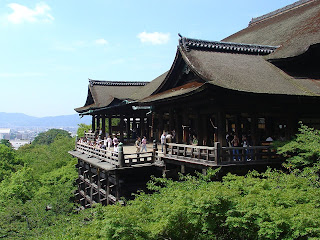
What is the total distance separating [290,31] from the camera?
71.9 feet

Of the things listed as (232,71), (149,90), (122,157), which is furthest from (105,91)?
(232,71)

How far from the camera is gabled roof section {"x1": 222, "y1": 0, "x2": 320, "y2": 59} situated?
17.5m

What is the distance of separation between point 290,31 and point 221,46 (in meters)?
7.11

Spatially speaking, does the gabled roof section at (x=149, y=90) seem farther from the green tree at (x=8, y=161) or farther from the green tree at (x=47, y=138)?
the green tree at (x=47, y=138)

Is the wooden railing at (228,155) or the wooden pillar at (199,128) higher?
the wooden pillar at (199,128)

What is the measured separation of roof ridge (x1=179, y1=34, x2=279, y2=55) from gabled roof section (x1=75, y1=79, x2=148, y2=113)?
14.8m

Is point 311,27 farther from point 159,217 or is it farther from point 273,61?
point 159,217

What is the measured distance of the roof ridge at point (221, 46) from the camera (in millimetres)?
16641

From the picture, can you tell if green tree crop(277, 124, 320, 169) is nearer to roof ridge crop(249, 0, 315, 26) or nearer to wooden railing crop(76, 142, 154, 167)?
wooden railing crop(76, 142, 154, 167)

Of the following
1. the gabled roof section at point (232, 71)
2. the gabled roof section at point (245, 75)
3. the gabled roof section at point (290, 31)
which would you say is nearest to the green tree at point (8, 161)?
the gabled roof section at point (232, 71)

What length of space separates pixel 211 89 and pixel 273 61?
704 cm

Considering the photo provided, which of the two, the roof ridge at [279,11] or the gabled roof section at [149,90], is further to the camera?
the roof ridge at [279,11]

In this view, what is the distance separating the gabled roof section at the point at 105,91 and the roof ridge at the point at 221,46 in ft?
48.5

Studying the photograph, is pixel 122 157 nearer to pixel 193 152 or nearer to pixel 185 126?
pixel 185 126
